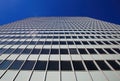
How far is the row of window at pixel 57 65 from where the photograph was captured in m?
20.7

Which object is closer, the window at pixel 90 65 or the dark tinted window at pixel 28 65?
the window at pixel 90 65

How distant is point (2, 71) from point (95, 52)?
15.1 m

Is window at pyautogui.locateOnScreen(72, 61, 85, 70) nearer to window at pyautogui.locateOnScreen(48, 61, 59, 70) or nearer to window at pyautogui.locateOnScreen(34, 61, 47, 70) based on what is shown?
window at pyautogui.locateOnScreen(48, 61, 59, 70)

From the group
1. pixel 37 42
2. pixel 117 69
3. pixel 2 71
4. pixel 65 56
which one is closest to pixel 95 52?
pixel 65 56

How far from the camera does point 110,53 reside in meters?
27.1

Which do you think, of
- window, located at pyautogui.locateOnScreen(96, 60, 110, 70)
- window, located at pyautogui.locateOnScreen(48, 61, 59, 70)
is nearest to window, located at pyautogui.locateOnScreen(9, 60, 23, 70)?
window, located at pyautogui.locateOnScreen(48, 61, 59, 70)

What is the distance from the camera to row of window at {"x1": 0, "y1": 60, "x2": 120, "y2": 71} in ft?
68.0

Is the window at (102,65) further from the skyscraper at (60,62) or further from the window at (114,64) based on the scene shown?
the window at (114,64)

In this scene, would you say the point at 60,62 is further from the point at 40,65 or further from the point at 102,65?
the point at 102,65

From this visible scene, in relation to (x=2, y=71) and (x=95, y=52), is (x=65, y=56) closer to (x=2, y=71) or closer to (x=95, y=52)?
(x=95, y=52)

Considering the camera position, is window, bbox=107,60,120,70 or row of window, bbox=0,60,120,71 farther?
window, bbox=107,60,120,70

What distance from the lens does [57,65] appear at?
2172 centimetres

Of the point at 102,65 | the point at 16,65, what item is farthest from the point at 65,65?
the point at 16,65

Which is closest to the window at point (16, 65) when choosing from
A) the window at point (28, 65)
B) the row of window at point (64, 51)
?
the window at point (28, 65)
